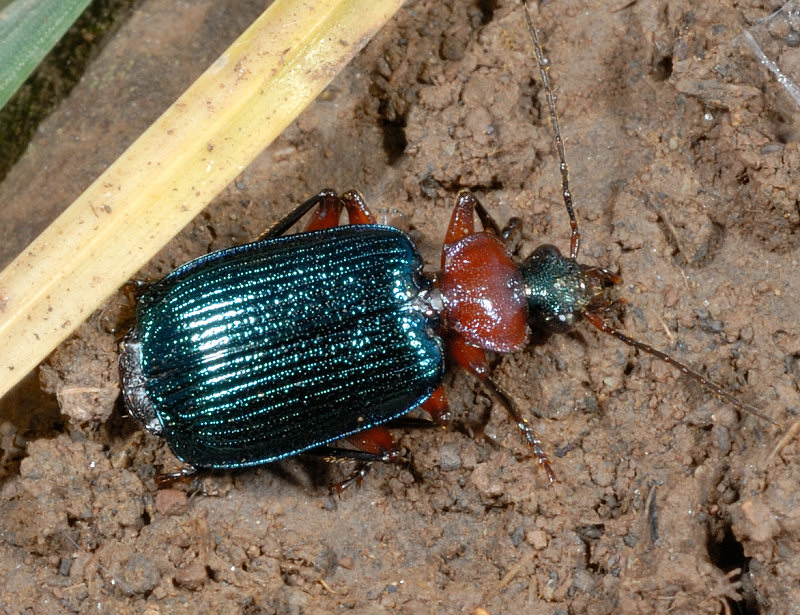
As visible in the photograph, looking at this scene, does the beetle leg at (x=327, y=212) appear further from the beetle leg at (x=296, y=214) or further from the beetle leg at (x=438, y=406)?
the beetle leg at (x=438, y=406)

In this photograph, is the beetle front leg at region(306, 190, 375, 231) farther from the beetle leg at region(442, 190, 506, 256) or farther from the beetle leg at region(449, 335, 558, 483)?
the beetle leg at region(449, 335, 558, 483)

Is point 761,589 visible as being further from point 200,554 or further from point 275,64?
point 275,64

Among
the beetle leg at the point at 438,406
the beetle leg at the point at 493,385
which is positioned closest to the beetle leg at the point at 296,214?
the beetle leg at the point at 493,385

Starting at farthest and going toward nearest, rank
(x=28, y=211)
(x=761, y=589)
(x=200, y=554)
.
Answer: (x=28, y=211) → (x=200, y=554) → (x=761, y=589)

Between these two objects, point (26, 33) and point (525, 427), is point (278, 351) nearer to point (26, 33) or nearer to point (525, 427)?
point (525, 427)

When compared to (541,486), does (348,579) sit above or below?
below

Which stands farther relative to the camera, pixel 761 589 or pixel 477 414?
pixel 477 414

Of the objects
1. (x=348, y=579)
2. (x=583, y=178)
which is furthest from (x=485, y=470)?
(x=583, y=178)
